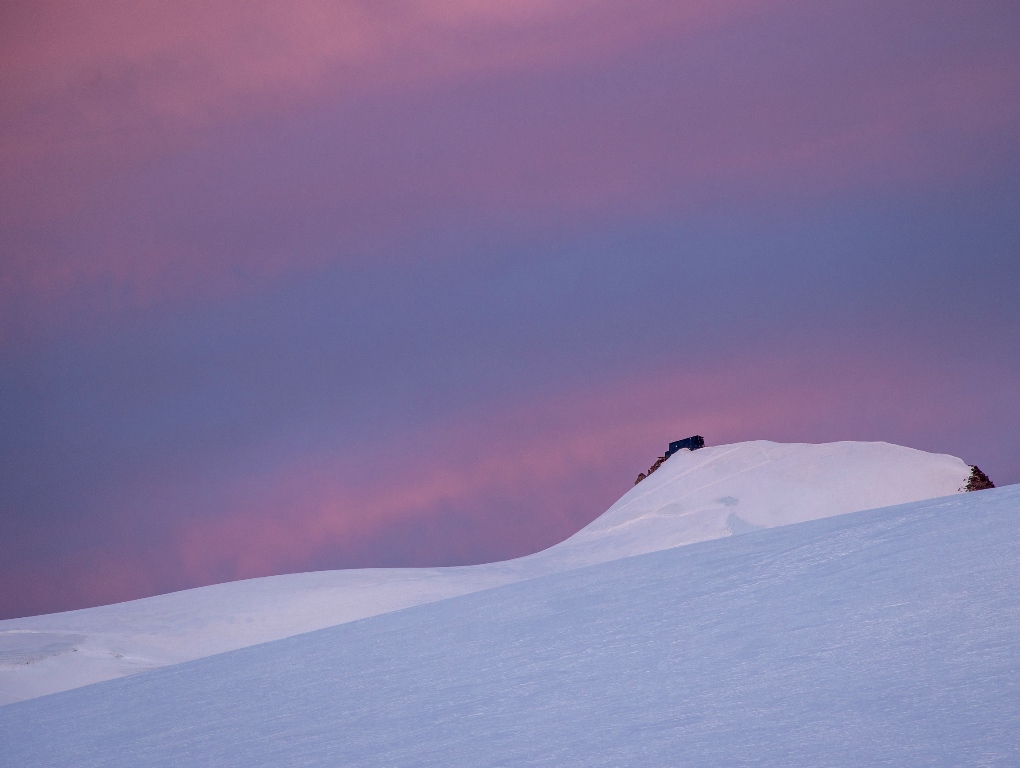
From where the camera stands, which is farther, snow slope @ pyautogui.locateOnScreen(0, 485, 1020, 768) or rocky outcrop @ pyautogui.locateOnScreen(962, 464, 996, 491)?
rocky outcrop @ pyautogui.locateOnScreen(962, 464, 996, 491)

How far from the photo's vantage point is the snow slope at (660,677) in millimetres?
3754

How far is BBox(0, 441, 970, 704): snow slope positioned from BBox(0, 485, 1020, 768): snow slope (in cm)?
165

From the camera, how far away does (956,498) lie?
756 cm

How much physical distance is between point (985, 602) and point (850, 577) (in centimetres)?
117

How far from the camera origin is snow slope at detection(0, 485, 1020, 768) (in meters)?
3.75

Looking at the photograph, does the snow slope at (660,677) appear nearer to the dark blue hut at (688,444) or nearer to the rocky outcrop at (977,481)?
the rocky outcrop at (977,481)

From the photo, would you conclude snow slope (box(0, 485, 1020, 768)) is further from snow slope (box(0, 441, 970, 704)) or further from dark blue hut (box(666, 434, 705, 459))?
dark blue hut (box(666, 434, 705, 459))

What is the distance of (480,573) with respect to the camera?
11750 millimetres

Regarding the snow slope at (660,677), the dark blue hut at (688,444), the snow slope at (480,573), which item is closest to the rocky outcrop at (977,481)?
the snow slope at (480,573)

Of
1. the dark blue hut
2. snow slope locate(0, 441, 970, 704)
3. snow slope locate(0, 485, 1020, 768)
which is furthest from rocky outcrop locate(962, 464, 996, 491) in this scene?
snow slope locate(0, 485, 1020, 768)

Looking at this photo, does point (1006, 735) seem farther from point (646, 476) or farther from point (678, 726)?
point (646, 476)

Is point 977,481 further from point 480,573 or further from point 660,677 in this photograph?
point 660,677

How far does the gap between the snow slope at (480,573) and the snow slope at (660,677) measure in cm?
165

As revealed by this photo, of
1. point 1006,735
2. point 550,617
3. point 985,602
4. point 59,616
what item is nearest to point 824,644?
point 985,602
